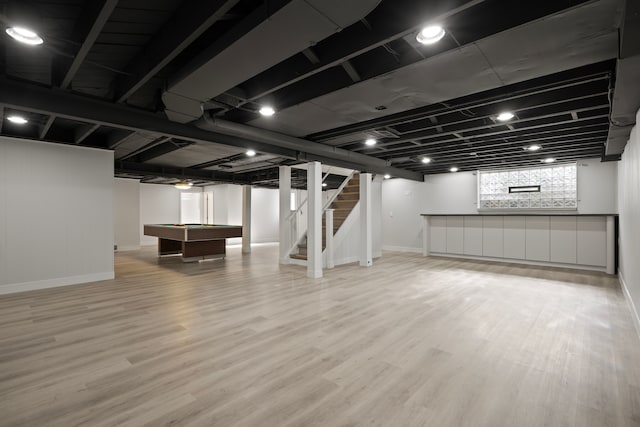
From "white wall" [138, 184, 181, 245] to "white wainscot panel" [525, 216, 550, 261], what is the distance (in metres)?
12.8

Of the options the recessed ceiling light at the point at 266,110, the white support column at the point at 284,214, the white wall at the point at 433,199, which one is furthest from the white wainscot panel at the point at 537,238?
the recessed ceiling light at the point at 266,110

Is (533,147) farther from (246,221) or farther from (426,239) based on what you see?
(246,221)

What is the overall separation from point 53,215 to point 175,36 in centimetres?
505

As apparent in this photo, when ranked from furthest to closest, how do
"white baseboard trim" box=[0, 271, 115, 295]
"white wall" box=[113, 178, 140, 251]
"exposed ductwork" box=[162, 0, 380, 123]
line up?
"white wall" box=[113, 178, 140, 251] → "white baseboard trim" box=[0, 271, 115, 295] → "exposed ductwork" box=[162, 0, 380, 123]

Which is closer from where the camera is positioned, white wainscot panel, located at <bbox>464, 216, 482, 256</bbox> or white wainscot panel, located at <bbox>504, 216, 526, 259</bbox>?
white wainscot panel, located at <bbox>504, 216, 526, 259</bbox>

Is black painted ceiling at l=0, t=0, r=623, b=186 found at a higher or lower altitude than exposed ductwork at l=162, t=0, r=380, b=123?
higher

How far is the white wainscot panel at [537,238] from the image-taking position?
24.5 feet

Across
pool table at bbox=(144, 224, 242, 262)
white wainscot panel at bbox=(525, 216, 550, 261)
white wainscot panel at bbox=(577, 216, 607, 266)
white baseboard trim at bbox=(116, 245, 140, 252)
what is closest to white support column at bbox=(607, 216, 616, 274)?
white wainscot panel at bbox=(577, 216, 607, 266)

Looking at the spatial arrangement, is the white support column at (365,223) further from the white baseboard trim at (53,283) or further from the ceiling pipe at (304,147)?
the white baseboard trim at (53,283)

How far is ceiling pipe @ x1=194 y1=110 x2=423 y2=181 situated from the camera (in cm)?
429

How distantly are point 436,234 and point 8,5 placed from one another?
9529mm

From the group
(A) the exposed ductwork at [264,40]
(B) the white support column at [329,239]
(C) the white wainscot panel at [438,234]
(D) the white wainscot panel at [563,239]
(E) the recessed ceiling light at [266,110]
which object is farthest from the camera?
(C) the white wainscot panel at [438,234]

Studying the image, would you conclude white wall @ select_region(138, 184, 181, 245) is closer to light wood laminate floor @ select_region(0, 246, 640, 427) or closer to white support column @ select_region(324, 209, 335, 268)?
light wood laminate floor @ select_region(0, 246, 640, 427)

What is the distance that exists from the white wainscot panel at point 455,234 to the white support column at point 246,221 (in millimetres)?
6383
